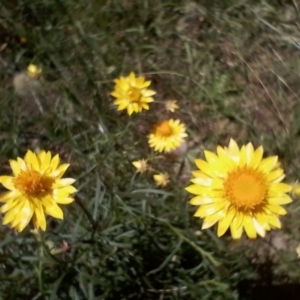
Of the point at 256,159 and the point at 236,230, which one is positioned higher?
the point at 256,159

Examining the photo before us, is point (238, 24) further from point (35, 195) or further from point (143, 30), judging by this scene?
point (35, 195)

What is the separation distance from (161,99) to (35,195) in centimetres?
96

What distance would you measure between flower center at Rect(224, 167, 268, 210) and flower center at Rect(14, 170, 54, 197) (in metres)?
0.36

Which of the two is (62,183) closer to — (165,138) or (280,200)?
(280,200)

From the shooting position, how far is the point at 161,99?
7.23 ft

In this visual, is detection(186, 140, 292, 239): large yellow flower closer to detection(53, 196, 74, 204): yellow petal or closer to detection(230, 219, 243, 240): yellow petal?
detection(230, 219, 243, 240): yellow petal

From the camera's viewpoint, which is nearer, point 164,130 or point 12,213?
point 12,213

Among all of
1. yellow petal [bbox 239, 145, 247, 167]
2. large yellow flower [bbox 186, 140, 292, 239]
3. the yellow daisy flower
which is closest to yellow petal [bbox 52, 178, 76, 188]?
large yellow flower [bbox 186, 140, 292, 239]

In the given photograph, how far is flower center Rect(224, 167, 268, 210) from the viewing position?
1303 millimetres

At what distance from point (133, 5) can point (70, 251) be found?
102 centimetres

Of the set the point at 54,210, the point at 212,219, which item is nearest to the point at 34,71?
the point at 54,210

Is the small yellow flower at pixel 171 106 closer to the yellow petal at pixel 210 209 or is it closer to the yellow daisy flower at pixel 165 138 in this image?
the yellow daisy flower at pixel 165 138

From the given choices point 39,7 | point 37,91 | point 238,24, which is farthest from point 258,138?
point 39,7

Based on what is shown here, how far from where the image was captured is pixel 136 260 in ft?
5.50
